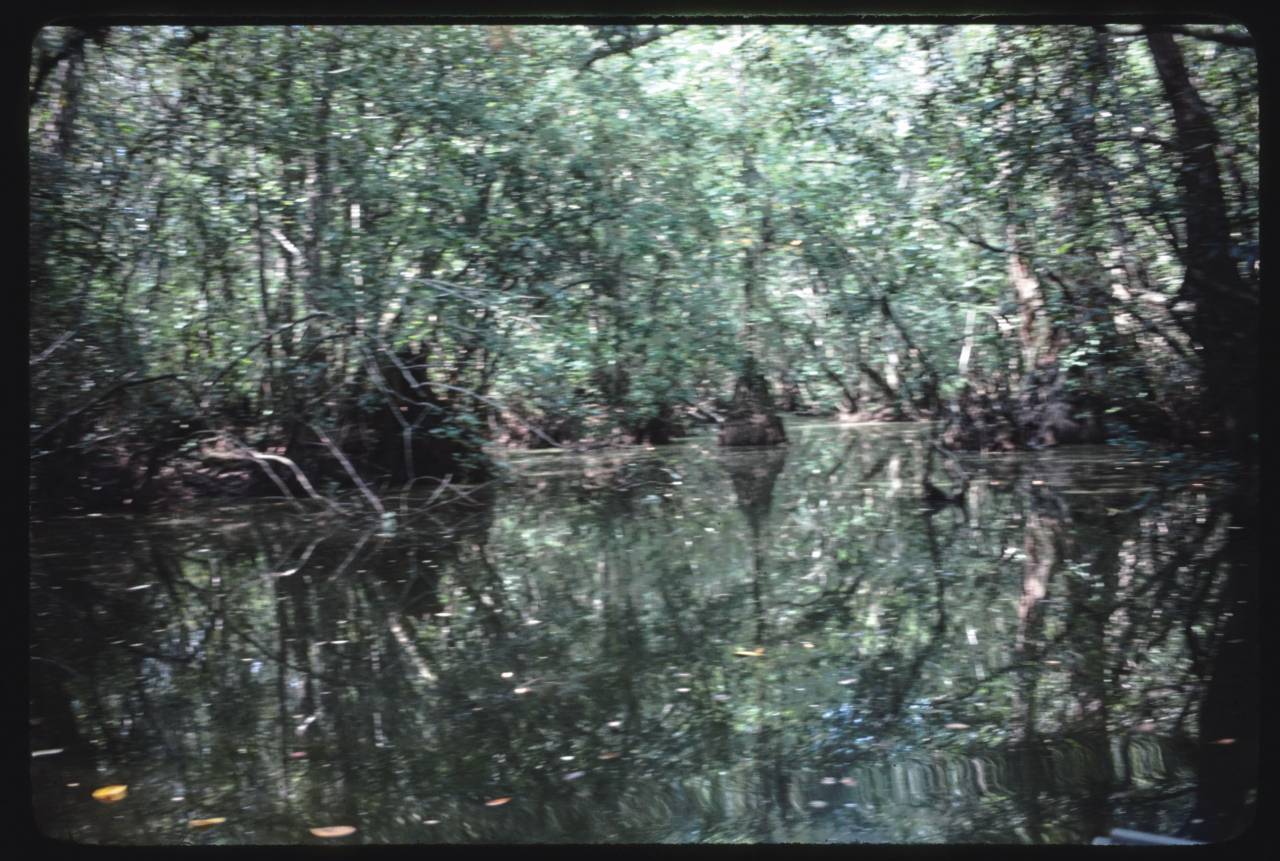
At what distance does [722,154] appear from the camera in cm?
1303

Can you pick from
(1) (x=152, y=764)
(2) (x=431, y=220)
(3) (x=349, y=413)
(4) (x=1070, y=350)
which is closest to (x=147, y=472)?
(3) (x=349, y=413)

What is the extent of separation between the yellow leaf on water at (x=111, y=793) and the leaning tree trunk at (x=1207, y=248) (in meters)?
8.46

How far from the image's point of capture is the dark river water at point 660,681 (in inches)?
114

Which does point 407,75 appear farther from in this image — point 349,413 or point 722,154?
point 722,154

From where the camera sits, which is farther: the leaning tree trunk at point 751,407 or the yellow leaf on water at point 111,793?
the leaning tree trunk at point 751,407

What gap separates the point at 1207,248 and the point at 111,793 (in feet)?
28.0

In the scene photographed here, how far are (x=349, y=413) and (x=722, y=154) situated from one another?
19.7 ft

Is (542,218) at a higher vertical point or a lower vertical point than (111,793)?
higher

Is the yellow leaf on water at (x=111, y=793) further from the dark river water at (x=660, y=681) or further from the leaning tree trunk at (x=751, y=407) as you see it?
the leaning tree trunk at (x=751, y=407)

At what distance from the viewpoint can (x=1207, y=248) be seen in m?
8.22

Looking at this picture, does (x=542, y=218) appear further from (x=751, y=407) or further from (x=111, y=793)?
(x=111, y=793)

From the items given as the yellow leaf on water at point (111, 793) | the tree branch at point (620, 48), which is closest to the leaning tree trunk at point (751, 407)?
the tree branch at point (620, 48)

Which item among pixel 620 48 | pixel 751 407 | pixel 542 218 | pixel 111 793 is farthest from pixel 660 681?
pixel 751 407

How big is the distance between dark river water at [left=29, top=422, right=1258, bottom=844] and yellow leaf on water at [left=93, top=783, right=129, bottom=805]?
0.06 feet
